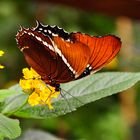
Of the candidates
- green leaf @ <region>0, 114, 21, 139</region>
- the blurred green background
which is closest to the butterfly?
green leaf @ <region>0, 114, 21, 139</region>

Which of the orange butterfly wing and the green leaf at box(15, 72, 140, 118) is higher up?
the orange butterfly wing

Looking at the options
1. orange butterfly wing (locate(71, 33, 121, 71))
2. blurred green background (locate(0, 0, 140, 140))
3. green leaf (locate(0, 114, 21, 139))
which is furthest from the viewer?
blurred green background (locate(0, 0, 140, 140))

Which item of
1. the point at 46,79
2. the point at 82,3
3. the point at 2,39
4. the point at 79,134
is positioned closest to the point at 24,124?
the point at 79,134

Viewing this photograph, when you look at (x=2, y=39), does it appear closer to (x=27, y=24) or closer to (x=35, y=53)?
(x=27, y=24)

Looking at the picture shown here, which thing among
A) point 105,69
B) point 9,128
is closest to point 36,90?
point 9,128

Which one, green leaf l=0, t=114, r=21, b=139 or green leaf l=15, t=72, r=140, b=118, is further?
green leaf l=15, t=72, r=140, b=118

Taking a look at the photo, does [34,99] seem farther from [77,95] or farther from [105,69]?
[105,69]

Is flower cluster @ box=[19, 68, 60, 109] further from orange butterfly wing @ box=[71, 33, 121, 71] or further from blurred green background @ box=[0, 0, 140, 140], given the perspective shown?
blurred green background @ box=[0, 0, 140, 140]
